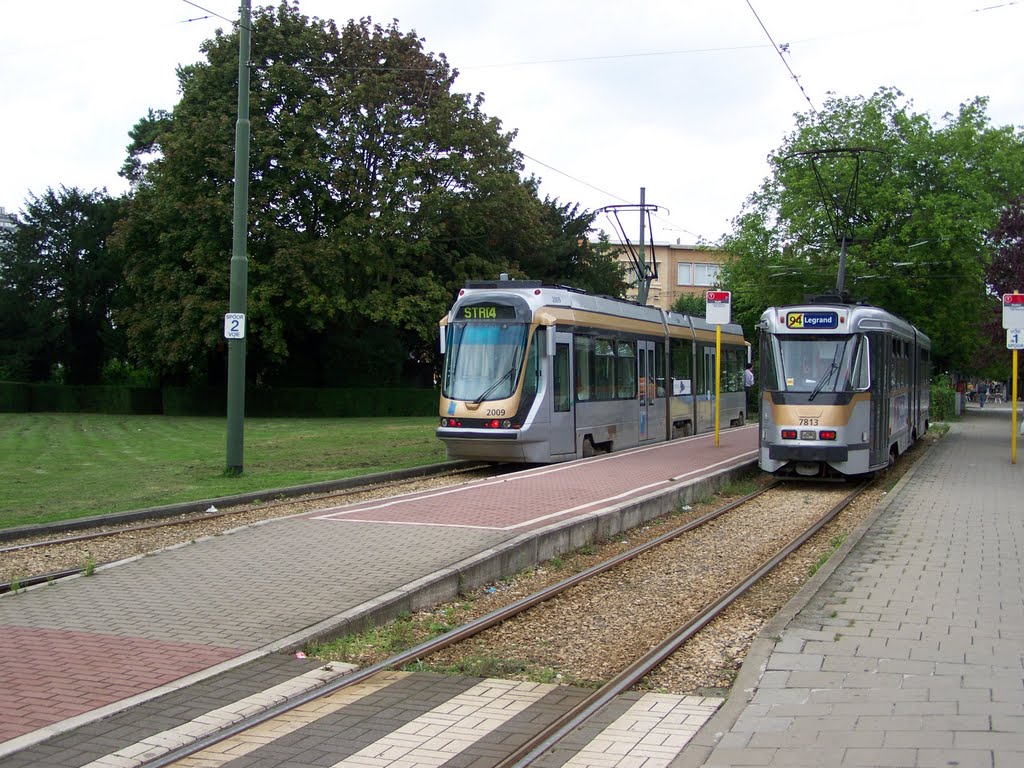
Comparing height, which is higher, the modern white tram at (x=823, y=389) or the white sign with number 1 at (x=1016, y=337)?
the white sign with number 1 at (x=1016, y=337)

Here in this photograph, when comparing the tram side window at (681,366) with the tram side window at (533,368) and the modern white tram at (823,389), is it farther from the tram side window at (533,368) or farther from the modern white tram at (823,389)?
the tram side window at (533,368)

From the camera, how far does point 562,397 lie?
18781mm

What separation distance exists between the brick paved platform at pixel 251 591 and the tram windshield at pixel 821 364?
4.41 metres

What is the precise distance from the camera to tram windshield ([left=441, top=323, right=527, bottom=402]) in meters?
18.0

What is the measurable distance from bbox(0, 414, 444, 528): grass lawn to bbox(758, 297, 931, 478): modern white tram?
268 inches

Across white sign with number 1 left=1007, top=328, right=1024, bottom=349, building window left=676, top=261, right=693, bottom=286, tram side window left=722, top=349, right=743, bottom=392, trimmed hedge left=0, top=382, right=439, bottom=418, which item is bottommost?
trimmed hedge left=0, top=382, right=439, bottom=418

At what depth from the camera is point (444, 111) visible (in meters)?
39.1

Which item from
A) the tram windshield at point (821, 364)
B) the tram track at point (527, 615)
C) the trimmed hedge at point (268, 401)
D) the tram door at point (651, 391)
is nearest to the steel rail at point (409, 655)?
the tram track at point (527, 615)

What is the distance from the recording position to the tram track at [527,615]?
5090 mm

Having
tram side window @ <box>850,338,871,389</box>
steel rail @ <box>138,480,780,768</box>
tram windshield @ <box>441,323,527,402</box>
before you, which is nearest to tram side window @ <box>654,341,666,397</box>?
tram windshield @ <box>441,323,527,402</box>

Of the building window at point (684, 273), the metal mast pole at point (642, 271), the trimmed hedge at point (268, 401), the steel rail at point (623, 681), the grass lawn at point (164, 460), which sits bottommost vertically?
the steel rail at point (623, 681)

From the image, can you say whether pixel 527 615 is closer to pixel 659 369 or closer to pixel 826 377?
pixel 826 377

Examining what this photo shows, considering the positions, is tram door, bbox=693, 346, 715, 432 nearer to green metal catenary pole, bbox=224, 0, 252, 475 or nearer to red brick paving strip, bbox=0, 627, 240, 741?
green metal catenary pole, bbox=224, 0, 252, 475

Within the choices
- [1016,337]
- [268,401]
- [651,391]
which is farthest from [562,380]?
[268,401]
